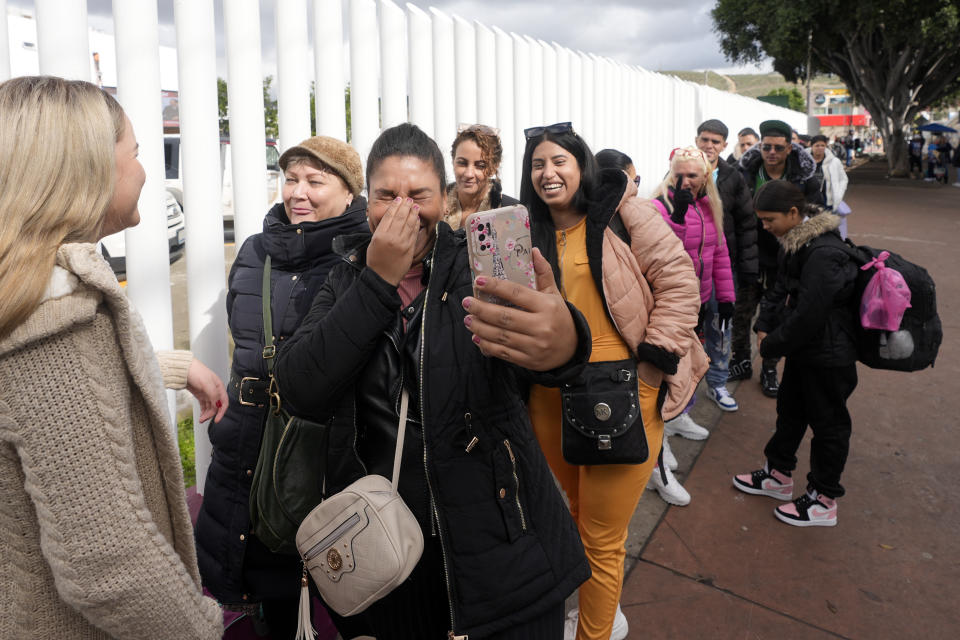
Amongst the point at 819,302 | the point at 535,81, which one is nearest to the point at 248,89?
the point at 535,81

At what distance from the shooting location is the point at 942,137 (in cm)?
2950

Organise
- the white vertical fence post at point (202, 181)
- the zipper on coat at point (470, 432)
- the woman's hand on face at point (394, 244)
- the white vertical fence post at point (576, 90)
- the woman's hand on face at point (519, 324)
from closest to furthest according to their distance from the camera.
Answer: the woman's hand on face at point (519, 324), the woman's hand on face at point (394, 244), the zipper on coat at point (470, 432), the white vertical fence post at point (202, 181), the white vertical fence post at point (576, 90)

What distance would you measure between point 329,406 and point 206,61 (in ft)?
6.09

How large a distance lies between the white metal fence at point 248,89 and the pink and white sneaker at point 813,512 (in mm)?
2719

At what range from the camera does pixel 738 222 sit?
4.89 meters

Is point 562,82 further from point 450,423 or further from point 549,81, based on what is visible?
point 450,423

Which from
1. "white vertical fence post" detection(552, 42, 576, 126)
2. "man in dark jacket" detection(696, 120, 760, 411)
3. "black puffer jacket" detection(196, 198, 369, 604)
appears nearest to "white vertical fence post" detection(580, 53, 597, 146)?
"white vertical fence post" detection(552, 42, 576, 126)

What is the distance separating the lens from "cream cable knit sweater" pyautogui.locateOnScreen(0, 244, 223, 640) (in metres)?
1.16

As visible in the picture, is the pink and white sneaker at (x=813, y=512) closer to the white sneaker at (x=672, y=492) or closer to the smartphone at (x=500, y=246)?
the white sneaker at (x=672, y=492)

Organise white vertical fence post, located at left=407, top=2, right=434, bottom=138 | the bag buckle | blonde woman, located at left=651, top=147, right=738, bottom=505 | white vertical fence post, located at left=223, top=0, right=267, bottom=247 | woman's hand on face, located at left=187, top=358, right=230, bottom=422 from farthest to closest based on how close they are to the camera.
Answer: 1. blonde woman, located at left=651, top=147, right=738, bottom=505
2. white vertical fence post, located at left=407, top=2, right=434, bottom=138
3. white vertical fence post, located at left=223, top=0, right=267, bottom=247
4. the bag buckle
5. woman's hand on face, located at left=187, top=358, right=230, bottom=422

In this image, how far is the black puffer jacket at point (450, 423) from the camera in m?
1.57

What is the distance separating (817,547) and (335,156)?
2.98 meters

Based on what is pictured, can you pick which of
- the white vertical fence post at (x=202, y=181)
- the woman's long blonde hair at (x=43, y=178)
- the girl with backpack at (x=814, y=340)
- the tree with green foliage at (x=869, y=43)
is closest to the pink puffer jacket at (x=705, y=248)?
the girl with backpack at (x=814, y=340)

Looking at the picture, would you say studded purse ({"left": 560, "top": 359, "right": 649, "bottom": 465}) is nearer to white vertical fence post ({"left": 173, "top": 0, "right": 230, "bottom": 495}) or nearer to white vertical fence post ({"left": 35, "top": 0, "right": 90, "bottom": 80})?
white vertical fence post ({"left": 173, "top": 0, "right": 230, "bottom": 495})
